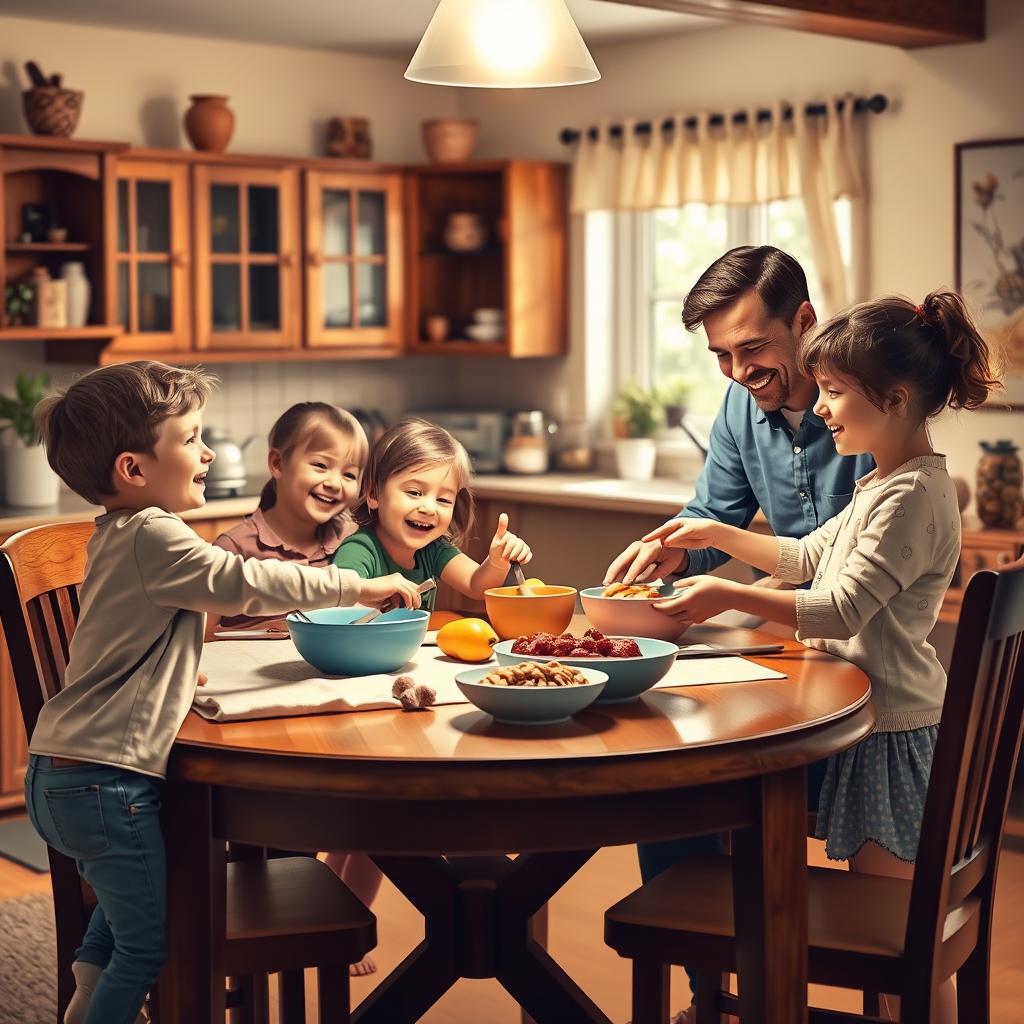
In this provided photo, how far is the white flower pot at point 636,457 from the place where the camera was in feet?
18.1

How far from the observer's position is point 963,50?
460cm

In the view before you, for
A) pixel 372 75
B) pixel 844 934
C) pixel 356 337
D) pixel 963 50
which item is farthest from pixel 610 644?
pixel 372 75

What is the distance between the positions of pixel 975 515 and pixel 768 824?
2738mm

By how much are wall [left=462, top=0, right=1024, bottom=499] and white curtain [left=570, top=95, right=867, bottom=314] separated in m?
0.09

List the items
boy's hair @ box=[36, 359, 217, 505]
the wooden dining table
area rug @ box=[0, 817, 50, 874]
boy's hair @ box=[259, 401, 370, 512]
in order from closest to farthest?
the wooden dining table
boy's hair @ box=[36, 359, 217, 505]
boy's hair @ box=[259, 401, 370, 512]
area rug @ box=[0, 817, 50, 874]

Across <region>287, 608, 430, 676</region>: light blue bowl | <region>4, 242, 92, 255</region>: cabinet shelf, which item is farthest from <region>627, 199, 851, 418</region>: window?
<region>287, 608, 430, 676</region>: light blue bowl

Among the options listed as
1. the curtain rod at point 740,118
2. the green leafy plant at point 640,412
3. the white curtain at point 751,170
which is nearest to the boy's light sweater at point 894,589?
the white curtain at point 751,170

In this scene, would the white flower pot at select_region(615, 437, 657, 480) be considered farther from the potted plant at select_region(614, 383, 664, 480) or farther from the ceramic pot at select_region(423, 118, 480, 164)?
the ceramic pot at select_region(423, 118, 480, 164)

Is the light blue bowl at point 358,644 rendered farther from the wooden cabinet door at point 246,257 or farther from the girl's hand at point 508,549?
the wooden cabinet door at point 246,257

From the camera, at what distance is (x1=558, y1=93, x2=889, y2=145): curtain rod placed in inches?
189

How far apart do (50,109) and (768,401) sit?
288 cm

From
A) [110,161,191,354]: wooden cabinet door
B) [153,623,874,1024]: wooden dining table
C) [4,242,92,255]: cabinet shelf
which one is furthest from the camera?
[110,161,191,354]: wooden cabinet door

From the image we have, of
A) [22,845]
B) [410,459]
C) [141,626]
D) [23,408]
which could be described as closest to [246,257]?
[23,408]

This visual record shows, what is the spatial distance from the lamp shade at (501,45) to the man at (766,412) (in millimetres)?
475
